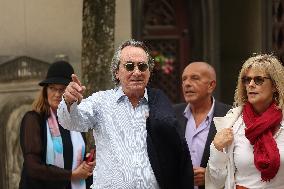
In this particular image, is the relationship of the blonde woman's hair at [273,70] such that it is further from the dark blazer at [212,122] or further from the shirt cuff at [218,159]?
the dark blazer at [212,122]

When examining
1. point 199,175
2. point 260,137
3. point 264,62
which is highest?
point 264,62

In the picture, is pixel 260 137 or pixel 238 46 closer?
pixel 260 137

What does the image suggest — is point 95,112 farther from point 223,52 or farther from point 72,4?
point 223,52

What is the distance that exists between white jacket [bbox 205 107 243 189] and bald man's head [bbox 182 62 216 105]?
98 centimetres

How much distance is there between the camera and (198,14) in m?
10.2

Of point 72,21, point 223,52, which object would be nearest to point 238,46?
point 223,52

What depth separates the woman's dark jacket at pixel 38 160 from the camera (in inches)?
250

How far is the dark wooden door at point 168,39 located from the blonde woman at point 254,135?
463 cm

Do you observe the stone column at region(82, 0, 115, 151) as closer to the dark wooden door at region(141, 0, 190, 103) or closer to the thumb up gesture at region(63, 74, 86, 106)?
the thumb up gesture at region(63, 74, 86, 106)

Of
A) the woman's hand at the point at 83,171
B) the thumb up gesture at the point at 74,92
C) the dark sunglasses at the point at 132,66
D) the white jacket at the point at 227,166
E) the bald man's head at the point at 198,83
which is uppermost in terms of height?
the dark sunglasses at the point at 132,66

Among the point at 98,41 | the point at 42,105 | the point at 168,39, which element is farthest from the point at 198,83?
the point at 168,39

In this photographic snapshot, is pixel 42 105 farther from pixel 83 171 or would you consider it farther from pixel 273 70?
pixel 273 70

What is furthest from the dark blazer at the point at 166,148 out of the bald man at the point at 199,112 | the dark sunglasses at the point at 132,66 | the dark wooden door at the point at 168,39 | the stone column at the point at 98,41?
the dark wooden door at the point at 168,39

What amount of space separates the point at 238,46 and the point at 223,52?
0.21m
